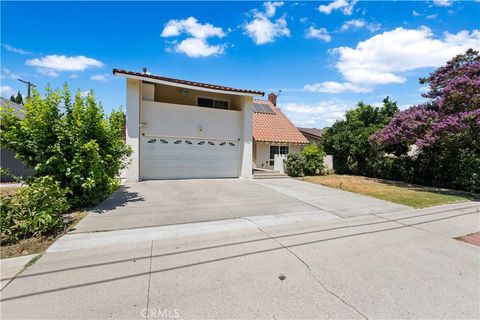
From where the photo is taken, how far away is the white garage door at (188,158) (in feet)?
39.1

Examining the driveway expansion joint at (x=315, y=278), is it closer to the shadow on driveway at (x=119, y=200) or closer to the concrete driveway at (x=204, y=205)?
the concrete driveway at (x=204, y=205)

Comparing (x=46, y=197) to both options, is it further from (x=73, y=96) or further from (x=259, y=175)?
(x=259, y=175)

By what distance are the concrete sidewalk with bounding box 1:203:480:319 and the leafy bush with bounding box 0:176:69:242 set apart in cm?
104

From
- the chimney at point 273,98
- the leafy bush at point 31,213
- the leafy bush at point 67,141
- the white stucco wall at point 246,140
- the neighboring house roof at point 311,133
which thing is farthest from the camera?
the neighboring house roof at point 311,133

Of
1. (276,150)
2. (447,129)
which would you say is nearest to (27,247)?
(447,129)

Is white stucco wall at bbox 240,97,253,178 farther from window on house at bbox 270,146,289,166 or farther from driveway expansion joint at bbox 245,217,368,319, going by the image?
driveway expansion joint at bbox 245,217,368,319

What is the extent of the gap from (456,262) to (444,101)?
10638mm

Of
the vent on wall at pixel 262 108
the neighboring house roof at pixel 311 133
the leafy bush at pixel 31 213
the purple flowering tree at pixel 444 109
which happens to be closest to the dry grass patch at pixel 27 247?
the leafy bush at pixel 31 213

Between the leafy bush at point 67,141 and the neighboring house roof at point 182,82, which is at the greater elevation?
the neighboring house roof at point 182,82

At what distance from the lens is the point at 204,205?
7262 millimetres

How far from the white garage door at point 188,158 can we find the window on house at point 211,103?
2608 mm

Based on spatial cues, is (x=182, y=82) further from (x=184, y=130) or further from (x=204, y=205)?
(x=204, y=205)

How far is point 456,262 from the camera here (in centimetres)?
393

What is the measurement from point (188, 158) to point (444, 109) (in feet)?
42.4
